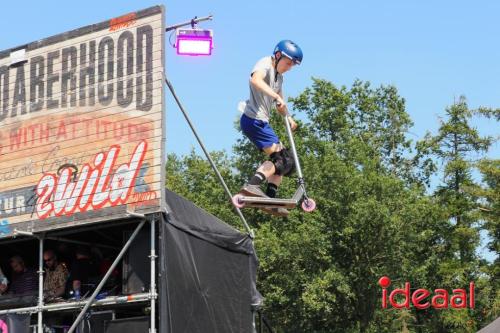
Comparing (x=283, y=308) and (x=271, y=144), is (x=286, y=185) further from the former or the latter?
(x=271, y=144)

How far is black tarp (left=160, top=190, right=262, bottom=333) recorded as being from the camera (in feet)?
34.4

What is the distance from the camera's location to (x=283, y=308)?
32750mm

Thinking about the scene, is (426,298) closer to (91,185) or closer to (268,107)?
(91,185)

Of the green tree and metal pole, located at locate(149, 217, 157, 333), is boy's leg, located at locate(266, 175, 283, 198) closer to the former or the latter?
metal pole, located at locate(149, 217, 157, 333)

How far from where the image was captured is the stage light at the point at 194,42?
11.1 meters

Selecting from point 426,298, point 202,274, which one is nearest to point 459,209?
point 426,298

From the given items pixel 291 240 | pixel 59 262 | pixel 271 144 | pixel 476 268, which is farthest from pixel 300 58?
pixel 476 268

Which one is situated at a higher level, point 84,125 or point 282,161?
point 84,125

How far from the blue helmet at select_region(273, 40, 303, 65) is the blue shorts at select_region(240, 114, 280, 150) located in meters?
0.75

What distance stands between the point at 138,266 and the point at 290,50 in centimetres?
348

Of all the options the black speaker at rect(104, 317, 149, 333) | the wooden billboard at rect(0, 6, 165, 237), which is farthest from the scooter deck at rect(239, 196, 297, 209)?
the black speaker at rect(104, 317, 149, 333)

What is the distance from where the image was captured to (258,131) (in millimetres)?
9172

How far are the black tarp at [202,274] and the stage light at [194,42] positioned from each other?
186 centimetres

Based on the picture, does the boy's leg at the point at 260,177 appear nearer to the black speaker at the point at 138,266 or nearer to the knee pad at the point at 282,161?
the knee pad at the point at 282,161
